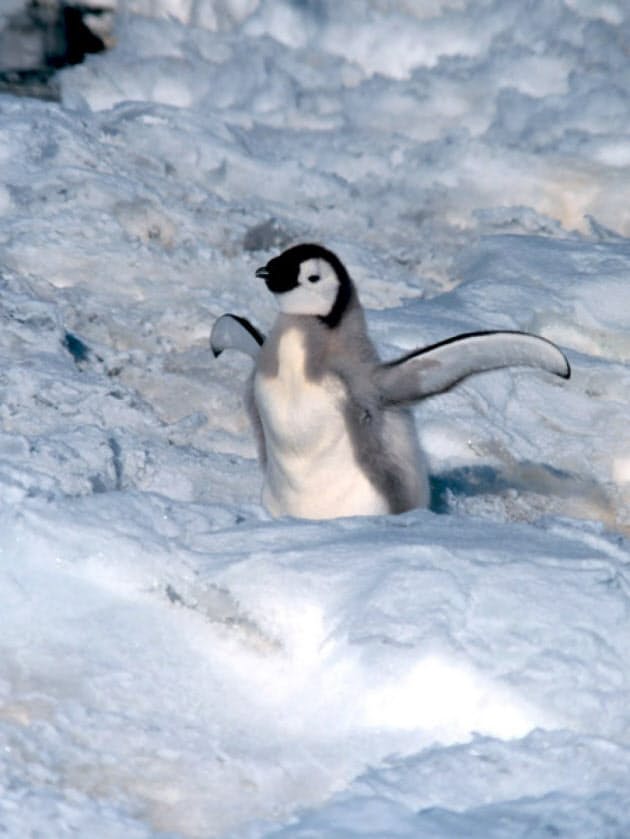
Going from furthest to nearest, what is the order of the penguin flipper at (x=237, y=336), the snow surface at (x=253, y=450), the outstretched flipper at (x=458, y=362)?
the penguin flipper at (x=237, y=336)
the outstretched flipper at (x=458, y=362)
the snow surface at (x=253, y=450)

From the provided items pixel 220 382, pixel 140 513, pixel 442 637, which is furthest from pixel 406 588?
pixel 220 382

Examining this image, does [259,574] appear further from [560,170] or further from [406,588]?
[560,170]

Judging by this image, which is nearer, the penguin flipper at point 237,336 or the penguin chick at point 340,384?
the penguin chick at point 340,384

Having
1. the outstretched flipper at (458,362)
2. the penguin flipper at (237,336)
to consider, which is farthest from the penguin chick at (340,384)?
the penguin flipper at (237,336)

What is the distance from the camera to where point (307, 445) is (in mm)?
2627

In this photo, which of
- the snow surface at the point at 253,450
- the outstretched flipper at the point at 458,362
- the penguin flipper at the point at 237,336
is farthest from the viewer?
the penguin flipper at the point at 237,336

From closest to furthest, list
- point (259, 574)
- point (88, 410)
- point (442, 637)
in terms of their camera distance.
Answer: point (442, 637), point (259, 574), point (88, 410)

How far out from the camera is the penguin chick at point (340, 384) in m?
2.59

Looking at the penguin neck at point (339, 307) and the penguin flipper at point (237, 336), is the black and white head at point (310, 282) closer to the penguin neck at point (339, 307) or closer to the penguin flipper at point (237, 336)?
the penguin neck at point (339, 307)

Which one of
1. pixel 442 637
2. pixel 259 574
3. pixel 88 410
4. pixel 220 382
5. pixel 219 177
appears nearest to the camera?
pixel 442 637

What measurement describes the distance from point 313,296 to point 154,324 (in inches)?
45.4

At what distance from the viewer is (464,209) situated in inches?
184

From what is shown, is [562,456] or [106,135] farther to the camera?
[106,135]

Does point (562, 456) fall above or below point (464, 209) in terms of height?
below
